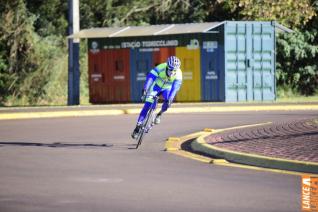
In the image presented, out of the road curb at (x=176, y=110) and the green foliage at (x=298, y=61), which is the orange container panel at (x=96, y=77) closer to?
the road curb at (x=176, y=110)

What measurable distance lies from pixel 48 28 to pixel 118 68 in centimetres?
943

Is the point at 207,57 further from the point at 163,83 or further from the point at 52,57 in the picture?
the point at 163,83

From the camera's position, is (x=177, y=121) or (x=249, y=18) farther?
(x=249, y=18)

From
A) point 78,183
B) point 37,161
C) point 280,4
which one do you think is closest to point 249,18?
point 280,4

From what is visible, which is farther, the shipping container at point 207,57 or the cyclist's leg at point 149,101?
the shipping container at point 207,57

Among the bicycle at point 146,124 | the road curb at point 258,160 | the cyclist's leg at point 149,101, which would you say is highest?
the cyclist's leg at point 149,101

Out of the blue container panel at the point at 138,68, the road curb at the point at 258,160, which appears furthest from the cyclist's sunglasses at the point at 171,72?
the blue container panel at the point at 138,68

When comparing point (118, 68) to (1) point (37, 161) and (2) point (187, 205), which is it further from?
(2) point (187, 205)

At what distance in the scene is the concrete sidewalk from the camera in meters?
12.4

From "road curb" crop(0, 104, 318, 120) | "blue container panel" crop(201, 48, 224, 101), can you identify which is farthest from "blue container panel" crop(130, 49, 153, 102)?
"road curb" crop(0, 104, 318, 120)

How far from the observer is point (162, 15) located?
42.3 metres

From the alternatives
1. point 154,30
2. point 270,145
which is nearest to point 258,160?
point 270,145

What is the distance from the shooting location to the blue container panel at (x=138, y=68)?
33156 millimetres

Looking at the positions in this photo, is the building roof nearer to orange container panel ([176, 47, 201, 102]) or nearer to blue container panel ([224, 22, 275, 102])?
blue container panel ([224, 22, 275, 102])
